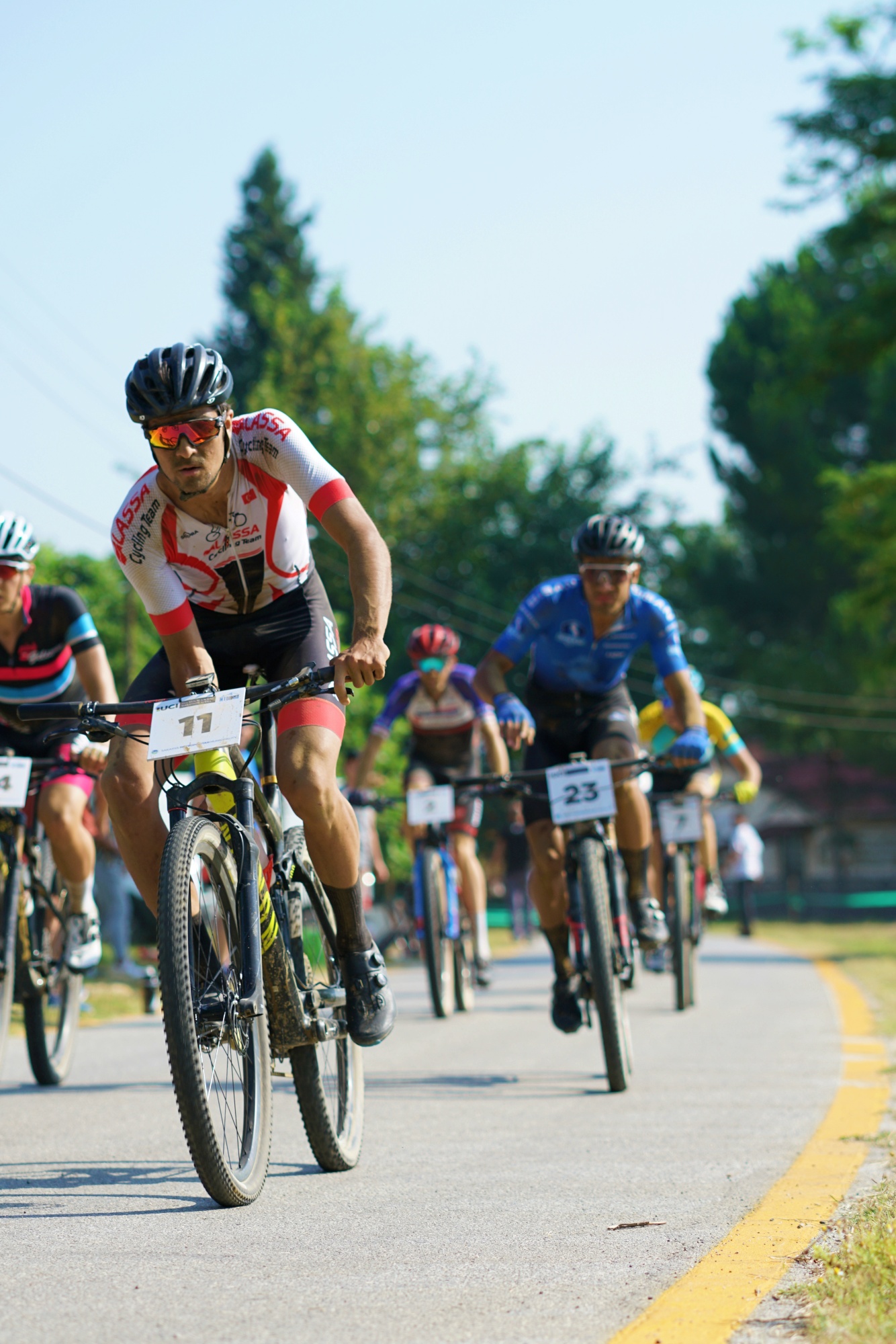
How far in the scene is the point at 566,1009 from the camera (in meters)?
7.06

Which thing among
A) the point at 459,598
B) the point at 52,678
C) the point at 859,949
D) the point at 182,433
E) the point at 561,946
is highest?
the point at 459,598

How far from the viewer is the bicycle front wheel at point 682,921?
9695mm

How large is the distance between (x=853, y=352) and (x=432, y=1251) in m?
24.5

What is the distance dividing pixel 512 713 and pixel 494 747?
3.72m

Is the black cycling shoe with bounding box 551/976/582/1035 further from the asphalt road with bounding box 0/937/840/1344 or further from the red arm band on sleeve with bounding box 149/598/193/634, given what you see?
the red arm band on sleeve with bounding box 149/598/193/634

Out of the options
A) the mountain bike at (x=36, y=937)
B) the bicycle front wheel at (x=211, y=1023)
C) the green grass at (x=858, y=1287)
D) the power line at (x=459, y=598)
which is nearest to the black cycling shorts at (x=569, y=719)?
the mountain bike at (x=36, y=937)

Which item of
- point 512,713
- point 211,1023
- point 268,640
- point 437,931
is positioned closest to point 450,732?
point 437,931

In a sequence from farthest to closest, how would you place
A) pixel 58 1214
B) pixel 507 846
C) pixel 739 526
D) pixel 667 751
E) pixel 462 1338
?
pixel 739 526 < pixel 507 846 < pixel 667 751 < pixel 58 1214 < pixel 462 1338

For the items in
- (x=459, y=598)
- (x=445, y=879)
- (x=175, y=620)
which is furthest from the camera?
(x=459, y=598)

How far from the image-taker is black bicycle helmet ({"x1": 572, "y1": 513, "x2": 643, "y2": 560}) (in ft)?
25.2

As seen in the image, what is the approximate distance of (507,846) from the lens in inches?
910

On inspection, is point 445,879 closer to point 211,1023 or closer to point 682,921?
point 682,921

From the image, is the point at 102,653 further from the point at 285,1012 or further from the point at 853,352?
the point at 853,352

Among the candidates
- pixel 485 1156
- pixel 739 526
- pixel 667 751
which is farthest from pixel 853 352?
pixel 739 526
